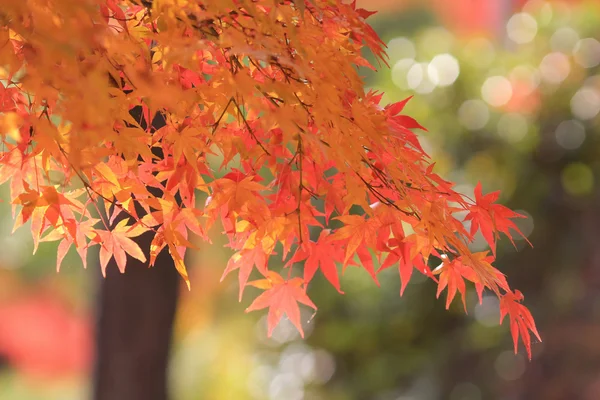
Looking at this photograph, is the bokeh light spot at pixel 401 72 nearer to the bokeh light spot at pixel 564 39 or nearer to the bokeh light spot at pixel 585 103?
the bokeh light spot at pixel 564 39

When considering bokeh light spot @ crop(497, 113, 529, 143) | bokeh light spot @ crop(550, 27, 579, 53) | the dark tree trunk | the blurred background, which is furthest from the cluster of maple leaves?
bokeh light spot @ crop(550, 27, 579, 53)

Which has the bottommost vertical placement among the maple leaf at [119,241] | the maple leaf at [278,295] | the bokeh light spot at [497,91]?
the bokeh light spot at [497,91]

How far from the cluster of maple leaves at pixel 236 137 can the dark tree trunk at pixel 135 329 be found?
1.39m

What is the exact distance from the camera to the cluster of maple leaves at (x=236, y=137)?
3.46 feet

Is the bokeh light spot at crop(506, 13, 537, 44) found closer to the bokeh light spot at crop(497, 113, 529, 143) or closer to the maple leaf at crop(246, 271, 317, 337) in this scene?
the bokeh light spot at crop(497, 113, 529, 143)

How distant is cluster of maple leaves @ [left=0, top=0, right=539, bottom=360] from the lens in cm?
105

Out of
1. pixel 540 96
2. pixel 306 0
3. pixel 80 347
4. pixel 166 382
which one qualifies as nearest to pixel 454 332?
pixel 540 96

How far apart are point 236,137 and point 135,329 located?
1.72 m

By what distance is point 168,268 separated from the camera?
9.22 feet

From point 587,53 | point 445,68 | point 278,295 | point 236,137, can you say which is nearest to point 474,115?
point 445,68

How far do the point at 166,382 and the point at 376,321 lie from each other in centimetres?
221

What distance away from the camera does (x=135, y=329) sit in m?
2.82

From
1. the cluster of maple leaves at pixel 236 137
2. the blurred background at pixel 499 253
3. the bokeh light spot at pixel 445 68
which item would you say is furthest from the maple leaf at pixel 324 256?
the bokeh light spot at pixel 445 68

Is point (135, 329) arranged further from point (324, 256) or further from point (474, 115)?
point (474, 115)
